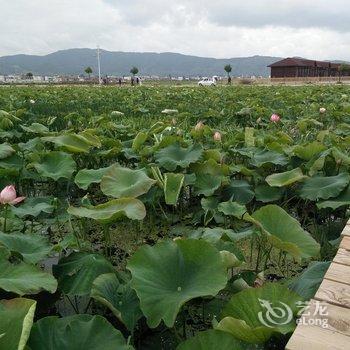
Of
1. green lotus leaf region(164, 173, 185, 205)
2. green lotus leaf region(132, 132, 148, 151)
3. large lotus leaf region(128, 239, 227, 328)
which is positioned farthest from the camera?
green lotus leaf region(132, 132, 148, 151)

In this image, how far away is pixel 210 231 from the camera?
1693 millimetres

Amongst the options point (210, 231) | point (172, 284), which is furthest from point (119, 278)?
point (210, 231)

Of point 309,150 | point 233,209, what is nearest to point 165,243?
point 233,209

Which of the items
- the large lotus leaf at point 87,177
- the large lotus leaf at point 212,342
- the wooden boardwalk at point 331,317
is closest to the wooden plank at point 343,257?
the wooden boardwalk at point 331,317

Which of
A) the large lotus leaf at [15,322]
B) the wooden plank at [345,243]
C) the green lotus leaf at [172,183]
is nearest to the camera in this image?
the large lotus leaf at [15,322]

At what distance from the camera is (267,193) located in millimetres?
2398

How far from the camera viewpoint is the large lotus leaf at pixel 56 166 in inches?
94.8

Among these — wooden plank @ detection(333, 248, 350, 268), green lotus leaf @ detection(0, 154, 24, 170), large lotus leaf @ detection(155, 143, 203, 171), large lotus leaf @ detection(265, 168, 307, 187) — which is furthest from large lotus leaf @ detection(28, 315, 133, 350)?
green lotus leaf @ detection(0, 154, 24, 170)

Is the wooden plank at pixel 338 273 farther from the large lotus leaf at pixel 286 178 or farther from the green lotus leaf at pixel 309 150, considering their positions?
the green lotus leaf at pixel 309 150

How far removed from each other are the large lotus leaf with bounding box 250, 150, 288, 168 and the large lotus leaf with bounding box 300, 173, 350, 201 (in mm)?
291

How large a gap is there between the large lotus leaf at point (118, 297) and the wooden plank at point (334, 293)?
0.52 metres

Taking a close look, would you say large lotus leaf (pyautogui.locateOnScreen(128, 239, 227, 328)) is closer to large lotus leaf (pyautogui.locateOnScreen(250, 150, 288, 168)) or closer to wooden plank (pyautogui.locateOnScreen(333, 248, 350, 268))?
wooden plank (pyautogui.locateOnScreen(333, 248, 350, 268))

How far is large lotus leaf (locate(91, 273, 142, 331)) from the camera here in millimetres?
1262

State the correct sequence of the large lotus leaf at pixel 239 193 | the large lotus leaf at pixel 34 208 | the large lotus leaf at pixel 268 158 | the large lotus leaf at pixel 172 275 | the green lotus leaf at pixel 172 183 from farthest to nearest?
the large lotus leaf at pixel 268 158 → the large lotus leaf at pixel 239 193 → the green lotus leaf at pixel 172 183 → the large lotus leaf at pixel 34 208 → the large lotus leaf at pixel 172 275
